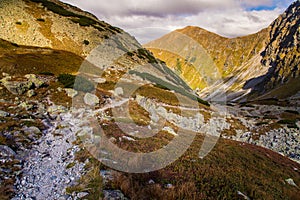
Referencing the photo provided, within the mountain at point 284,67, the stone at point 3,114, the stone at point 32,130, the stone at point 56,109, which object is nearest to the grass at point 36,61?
the stone at point 56,109

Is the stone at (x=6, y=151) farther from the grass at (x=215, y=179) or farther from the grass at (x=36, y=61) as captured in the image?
the grass at (x=36, y=61)

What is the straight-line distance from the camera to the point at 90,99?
1017 inches

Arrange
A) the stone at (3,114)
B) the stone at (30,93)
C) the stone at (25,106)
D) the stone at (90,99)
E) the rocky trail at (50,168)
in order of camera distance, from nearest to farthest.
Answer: the rocky trail at (50,168)
the stone at (3,114)
the stone at (25,106)
the stone at (30,93)
the stone at (90,99)

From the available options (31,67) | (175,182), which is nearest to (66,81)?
(31,67)

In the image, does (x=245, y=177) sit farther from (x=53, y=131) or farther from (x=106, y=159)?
(x=53, y=131)

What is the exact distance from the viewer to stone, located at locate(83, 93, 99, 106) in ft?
81.9

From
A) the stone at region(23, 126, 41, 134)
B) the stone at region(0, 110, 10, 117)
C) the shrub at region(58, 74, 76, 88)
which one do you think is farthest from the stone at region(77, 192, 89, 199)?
the shrub at region(58, 74, 76, 88)

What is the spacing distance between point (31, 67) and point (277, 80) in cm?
15228

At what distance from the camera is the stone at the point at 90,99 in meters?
25.0

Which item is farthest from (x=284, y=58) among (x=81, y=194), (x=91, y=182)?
(x=81, y=194)

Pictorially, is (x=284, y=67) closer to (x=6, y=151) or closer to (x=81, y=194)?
(x=81, y=194)

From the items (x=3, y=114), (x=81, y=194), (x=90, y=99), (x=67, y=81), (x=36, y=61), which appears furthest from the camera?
(x=36, y=61)

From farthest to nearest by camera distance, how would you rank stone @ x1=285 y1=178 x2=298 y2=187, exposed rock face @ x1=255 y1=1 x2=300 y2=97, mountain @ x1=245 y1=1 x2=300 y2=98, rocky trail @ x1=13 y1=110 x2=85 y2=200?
exposed rock face @ x1=255 y1=1 x2=300 y2=97, mountain @ x1=245 y1=1 x2=300 y2=98, stone @ x1=285 y1=178 x2=298 y2=187, rocky trail @ x1=13 y1=110 x2=85 y2=200

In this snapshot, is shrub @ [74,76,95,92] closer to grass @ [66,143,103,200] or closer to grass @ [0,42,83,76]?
grass @ [0,42,83,76]
